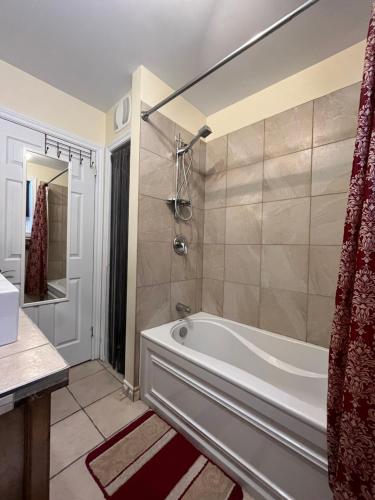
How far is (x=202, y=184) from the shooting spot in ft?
6.95

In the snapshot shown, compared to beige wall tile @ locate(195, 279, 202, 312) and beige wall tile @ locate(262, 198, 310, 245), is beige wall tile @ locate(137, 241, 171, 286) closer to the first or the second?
beige wall tile @ locate(195, 279, 202, 312)

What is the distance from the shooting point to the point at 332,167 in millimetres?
1422

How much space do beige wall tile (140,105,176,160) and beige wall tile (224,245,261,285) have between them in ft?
3.25

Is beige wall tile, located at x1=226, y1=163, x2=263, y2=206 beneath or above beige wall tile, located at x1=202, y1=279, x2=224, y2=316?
above

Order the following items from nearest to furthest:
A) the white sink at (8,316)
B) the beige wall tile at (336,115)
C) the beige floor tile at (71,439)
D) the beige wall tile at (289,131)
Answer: the white sink at (8,316) → the beige floor tile at (71,439) → the beige wall tile at (336,115) → the beige wall tile at (289,131)

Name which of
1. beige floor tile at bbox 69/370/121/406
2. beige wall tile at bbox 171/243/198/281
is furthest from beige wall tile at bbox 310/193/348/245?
beige floor tile at bbox 69/370/121/406

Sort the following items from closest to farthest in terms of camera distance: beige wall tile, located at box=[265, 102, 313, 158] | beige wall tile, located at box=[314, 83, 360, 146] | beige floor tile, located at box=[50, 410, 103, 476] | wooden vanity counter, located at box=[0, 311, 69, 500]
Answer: wooden vanity counter, located at box=[0, 311, 69, 500] → beige floor tile, located at box=[50, 410, 103, 476] → beige wall tile, located at box=[314, 83, 360, 146] → beige wall tile, located at box=[265, 102, 313, 158]

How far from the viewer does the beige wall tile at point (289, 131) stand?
1.52 m

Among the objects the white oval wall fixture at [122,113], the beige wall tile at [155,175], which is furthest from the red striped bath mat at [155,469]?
the white oval wall fixture at [122,113]

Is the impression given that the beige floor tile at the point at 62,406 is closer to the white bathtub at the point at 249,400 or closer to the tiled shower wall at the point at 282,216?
the white bathtub at the point at 249,400

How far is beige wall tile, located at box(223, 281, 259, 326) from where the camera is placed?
5.87 feet

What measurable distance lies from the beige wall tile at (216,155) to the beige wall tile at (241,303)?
43.6 inches

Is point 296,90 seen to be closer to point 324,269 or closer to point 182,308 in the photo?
point 324,269

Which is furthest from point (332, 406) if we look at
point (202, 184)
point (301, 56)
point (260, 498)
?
point (301, 56)
